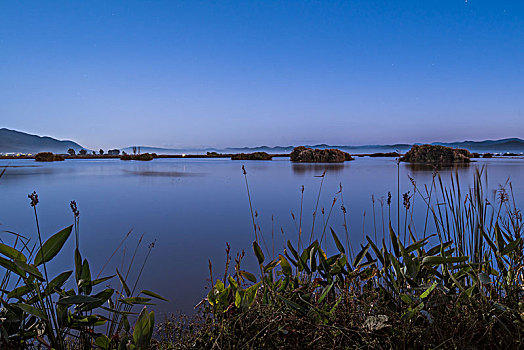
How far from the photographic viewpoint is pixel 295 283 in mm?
1256

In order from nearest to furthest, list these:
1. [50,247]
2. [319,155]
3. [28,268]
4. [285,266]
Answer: [28,268], [50,247], [285,266], [319,155]

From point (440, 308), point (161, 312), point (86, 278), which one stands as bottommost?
point (161, 312)

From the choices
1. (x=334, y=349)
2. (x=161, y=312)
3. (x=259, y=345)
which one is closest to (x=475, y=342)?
(x=334, y=349)

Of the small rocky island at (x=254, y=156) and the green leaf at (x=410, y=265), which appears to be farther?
the small rocky island at (x=254, y=156)

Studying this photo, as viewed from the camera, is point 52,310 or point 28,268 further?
point 52,310

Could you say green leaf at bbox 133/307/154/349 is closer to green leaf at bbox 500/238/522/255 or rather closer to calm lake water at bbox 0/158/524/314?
calm lake water at bbox 0/158/524/314

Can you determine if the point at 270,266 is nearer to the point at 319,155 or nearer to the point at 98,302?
the point at 98,302

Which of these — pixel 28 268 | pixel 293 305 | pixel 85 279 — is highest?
pixel 28 268

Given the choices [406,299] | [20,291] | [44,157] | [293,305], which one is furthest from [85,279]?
[44,157]

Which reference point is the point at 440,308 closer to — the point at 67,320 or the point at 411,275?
the point at 411,275

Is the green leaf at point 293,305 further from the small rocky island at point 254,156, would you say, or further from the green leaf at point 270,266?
the small rocky island at point 254,156

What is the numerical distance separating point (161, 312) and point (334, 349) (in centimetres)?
85

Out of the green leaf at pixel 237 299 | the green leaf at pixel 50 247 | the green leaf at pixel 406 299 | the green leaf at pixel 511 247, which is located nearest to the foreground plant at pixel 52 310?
the green leaf at pixel 50 247

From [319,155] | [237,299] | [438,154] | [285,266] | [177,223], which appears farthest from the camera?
[319,155]
